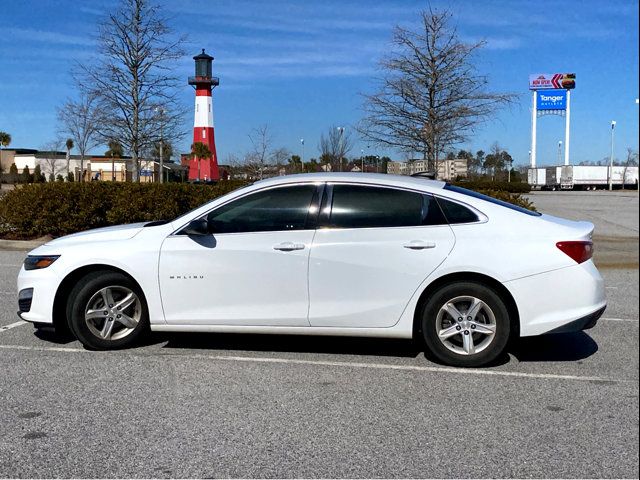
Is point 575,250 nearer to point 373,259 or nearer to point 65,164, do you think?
point 373,259

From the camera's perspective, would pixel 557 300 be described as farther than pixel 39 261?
No

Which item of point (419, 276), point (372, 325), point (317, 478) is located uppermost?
point (419, 276)

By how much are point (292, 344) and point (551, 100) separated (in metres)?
69.8

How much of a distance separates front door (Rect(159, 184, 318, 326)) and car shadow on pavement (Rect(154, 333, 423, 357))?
58cm

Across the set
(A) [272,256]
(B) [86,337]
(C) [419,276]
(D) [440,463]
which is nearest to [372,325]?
(C) [419,276]

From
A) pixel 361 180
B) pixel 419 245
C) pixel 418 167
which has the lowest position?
pixel 419 245

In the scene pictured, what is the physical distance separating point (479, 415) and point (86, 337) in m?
3.43

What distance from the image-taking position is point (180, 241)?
17.7 feet

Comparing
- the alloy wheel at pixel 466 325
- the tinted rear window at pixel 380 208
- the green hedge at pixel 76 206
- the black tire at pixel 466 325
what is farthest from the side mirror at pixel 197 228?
the green hedge at pixel 76 206

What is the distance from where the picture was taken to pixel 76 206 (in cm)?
1459

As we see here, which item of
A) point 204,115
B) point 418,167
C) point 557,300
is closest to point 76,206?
point 418,167

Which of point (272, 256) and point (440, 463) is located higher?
point (272, 256)

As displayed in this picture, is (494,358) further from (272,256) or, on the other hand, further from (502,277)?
(272,256)

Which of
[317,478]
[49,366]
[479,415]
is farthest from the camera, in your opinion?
[49,366]
